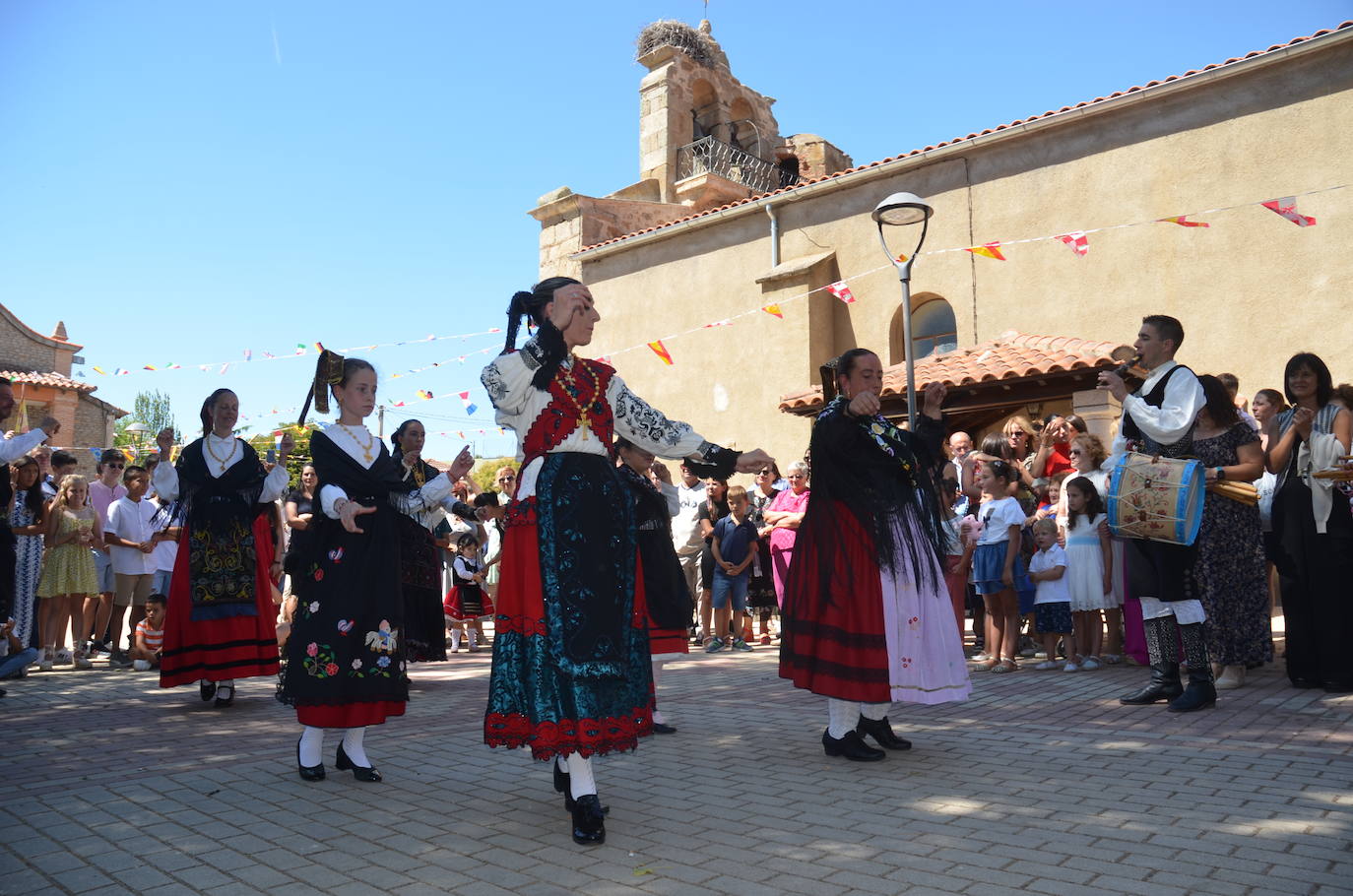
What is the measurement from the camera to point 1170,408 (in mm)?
5516

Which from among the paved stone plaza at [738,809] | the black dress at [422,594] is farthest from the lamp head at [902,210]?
the black dress at [422,594]

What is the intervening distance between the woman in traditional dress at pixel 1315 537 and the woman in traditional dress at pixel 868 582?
9.94 feet

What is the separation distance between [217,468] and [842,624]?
4455 millimetres

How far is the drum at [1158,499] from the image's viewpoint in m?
5.44

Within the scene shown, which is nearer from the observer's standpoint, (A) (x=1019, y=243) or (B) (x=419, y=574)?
(B) (x=419, y=574)

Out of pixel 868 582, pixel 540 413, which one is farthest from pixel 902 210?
pixel 540 413

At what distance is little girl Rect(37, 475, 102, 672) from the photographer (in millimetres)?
9281

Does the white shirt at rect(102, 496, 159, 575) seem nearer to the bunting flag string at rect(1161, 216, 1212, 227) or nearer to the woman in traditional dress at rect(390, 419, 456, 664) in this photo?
the woman in traditional dress at rect(390, 419, 456, 664)

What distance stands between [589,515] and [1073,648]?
5634 millimetres

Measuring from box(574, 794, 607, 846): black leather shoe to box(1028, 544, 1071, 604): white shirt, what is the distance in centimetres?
536

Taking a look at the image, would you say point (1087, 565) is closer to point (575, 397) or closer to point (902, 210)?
point (902, 210)

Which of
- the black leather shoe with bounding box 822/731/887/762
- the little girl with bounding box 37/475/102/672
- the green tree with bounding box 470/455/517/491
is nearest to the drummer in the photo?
the black leather shoe with bounding box 822/731/887/762

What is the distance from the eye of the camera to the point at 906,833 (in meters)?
3.52

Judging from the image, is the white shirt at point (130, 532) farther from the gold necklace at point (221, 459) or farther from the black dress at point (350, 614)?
the black dress at point (350, 614)
